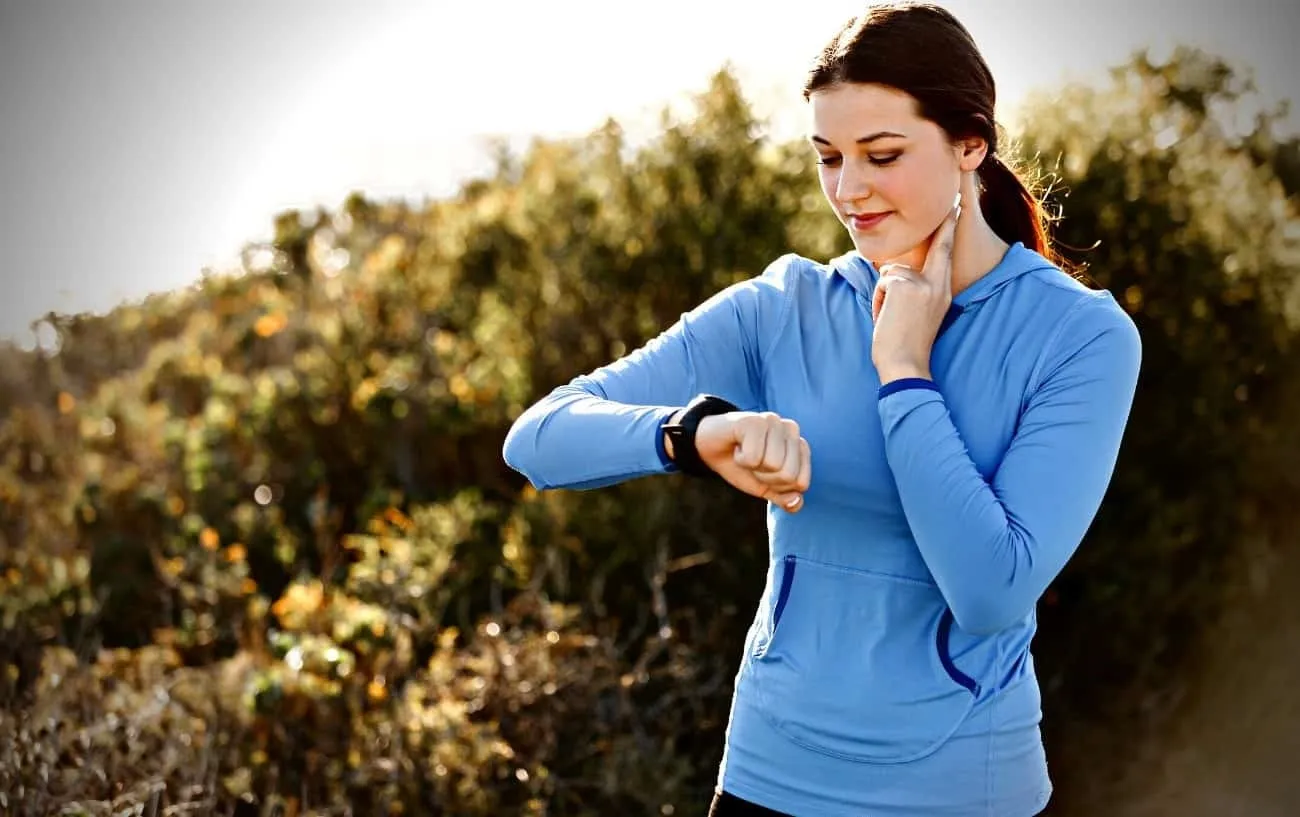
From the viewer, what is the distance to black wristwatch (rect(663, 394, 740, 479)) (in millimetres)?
1846

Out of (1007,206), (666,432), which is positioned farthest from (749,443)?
(1007,206)

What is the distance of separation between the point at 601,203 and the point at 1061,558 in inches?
175

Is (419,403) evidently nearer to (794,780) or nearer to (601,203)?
(601,203)

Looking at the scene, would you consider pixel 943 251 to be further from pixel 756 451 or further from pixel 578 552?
pixel 578 552

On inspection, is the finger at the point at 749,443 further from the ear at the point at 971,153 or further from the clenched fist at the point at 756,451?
the ear at the point at 971,153

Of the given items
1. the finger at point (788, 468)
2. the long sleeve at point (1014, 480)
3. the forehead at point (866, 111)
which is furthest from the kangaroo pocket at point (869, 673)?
the forehead at point (866, 111)

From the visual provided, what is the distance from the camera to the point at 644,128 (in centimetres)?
586

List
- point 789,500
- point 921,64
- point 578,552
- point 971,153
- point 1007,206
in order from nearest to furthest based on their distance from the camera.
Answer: point 789,500, point 921,64, point 971,153, point 1007,206, point 578,552

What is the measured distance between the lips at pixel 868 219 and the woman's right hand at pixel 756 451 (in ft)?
1.19

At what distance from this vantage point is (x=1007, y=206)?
7.30ft

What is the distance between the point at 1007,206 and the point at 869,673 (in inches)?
31.5

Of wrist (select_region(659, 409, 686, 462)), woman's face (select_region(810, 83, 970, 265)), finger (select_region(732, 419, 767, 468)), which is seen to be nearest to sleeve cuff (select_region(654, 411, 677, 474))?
wrist (select_region(659, 409, 686, 462))

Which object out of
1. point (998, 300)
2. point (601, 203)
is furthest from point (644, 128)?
point (998, 300)

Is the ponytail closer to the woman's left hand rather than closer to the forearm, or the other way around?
the woman's left hand
